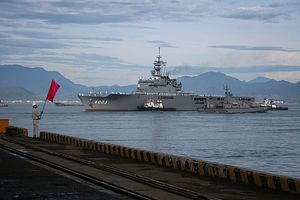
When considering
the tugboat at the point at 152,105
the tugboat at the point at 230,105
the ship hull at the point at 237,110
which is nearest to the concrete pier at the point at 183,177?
the ship hull at the point at 237,110

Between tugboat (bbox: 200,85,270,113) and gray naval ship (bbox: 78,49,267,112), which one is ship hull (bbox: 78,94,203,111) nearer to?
gray naval ship (bbox: 78,49,267,112)

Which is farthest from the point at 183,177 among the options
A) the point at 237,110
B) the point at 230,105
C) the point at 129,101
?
the point at 230,105

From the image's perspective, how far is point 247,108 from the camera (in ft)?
532

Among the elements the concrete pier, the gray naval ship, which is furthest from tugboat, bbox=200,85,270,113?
the concrete pier

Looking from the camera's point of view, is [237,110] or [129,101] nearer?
[237,110]

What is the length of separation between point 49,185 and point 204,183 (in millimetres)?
4116

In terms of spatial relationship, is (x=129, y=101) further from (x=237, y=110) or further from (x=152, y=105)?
(x=237, y=110)

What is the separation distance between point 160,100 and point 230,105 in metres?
21.3

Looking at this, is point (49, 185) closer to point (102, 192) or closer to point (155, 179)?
point (102, 192)

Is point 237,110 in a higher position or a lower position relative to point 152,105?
lower

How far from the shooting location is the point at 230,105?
528ft

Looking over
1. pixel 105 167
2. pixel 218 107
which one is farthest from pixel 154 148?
pixel 218 107

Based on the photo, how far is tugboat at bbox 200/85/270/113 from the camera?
15812 centimetres

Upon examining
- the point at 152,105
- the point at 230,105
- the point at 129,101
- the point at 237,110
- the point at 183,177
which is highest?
the point at 129,101
